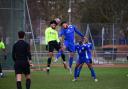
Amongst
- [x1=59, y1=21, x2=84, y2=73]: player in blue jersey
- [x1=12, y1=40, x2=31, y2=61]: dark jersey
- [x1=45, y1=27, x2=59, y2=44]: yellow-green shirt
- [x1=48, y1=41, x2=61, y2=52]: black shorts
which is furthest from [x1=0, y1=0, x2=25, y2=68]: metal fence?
[x1=12, y1=40, x2=31, y2=61]: dark jersey

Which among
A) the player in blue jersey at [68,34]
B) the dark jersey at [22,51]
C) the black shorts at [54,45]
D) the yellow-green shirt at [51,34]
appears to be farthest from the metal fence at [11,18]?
the dark jersey at [22,51]

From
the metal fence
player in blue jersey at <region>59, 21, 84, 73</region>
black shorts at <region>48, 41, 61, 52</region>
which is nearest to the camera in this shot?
black shorts at <region>48, 41, 61, 52</region>

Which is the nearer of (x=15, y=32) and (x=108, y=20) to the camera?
(x=15, y=32)

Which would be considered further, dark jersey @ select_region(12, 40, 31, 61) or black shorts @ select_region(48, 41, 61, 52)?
black shorts @ select_region(48, 41, 61, 52)

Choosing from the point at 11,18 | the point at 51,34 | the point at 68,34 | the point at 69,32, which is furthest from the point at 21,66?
the point at 11,18

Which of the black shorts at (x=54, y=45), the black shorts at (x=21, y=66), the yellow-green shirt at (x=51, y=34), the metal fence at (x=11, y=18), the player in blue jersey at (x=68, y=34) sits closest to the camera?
the black shorts at (x=21, y=66)

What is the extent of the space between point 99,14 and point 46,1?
820 centimetres

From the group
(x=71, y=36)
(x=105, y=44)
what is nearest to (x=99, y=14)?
(x=105, y=44)

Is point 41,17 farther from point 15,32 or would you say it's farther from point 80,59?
point 80,59

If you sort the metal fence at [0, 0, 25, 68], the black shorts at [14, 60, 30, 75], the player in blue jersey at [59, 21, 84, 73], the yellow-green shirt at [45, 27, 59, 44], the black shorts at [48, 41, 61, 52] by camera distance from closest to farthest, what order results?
the black shorts at [14, 60, 30, 75]
the yellow-green shirt at [45, 27, 59, 44]
the black shorts at [48, 41, 61, 52]
the player in blue jersey at [59, 21, 84, 73]
the metal fence at [0, 0, 25, 68]

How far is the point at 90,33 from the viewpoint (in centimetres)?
4850

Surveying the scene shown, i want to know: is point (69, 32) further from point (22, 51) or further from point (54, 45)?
point (22, 51)

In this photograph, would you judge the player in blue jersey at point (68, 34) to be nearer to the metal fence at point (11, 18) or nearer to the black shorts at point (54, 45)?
the black shorts at point (54, 45)

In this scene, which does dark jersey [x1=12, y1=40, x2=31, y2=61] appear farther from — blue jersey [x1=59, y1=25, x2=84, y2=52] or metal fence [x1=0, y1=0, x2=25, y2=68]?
metal fence [x1=0, y1=0, x2=25, y2=68]
